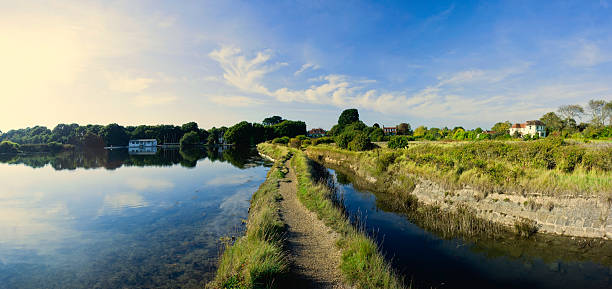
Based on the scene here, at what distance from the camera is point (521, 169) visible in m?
12.2

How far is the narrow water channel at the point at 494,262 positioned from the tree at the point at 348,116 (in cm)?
5996

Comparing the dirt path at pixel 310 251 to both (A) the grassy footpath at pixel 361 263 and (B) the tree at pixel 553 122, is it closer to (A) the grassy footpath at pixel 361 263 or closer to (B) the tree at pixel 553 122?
(A) the grassy footpath at pixel 361 263

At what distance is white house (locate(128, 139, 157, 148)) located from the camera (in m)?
103

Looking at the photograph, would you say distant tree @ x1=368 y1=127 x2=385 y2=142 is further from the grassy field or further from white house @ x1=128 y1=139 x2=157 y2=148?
white house @ x1=128 y1=139 x2=157 y2=148

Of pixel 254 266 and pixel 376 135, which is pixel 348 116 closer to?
pixel 376 135

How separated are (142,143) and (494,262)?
419ft

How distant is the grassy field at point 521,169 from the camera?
10.1 metres

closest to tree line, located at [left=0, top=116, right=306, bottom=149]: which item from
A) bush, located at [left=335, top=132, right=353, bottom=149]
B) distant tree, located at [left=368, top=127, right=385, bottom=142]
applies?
distant tree, located at [left=368, top=127, right=385, bottom=142]

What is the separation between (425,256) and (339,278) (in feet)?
14.2

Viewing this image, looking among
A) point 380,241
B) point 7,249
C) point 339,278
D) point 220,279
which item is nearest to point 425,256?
point 380,241

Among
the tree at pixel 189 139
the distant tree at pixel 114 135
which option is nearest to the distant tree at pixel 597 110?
the tree at pixel 189 139

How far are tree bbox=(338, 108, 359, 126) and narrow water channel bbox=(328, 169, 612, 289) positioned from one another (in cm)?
5996

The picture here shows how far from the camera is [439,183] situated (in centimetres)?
1397

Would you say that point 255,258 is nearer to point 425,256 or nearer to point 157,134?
point 425,256
